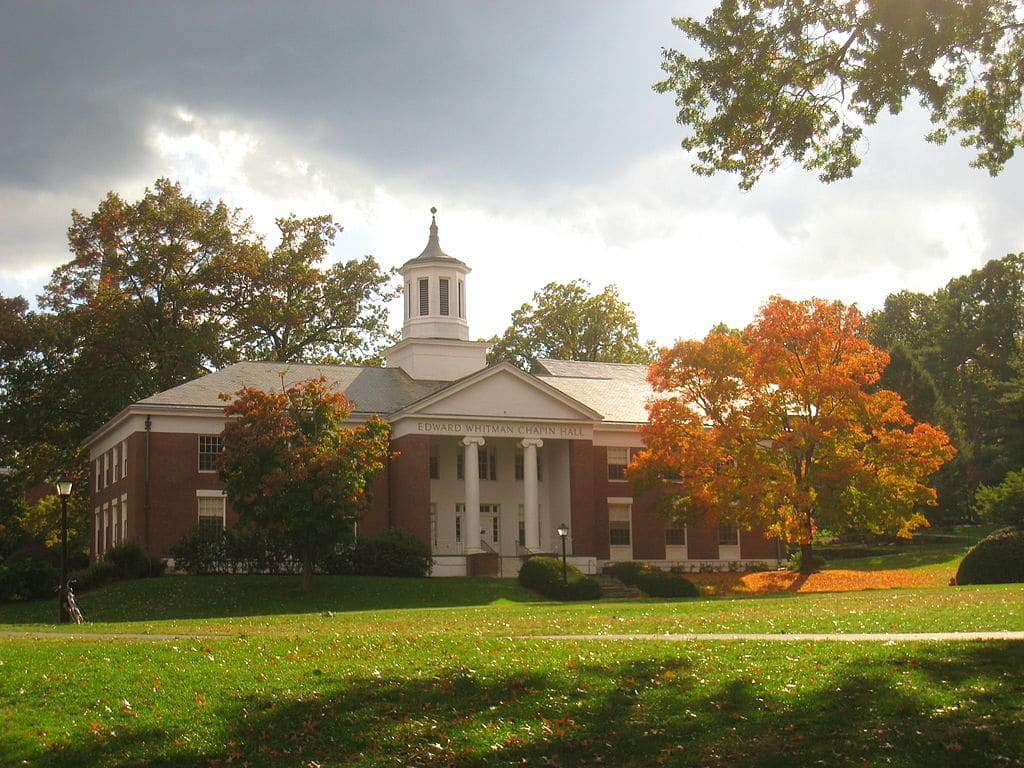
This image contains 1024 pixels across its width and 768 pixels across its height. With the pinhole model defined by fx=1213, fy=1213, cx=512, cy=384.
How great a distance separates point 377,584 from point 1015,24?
88.7ft

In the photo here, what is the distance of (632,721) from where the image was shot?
42.7 feet

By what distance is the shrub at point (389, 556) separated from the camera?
43000 mm

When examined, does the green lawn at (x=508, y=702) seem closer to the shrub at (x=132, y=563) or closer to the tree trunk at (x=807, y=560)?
the shrub at (x=132, y=563)

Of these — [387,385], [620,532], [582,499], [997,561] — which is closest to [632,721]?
[997,561]

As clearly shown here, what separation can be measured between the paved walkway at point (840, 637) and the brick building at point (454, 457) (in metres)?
26.1

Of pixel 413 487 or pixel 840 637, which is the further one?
pixel 413 487

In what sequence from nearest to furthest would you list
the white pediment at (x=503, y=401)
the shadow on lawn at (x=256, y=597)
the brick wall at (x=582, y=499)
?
the shadow on lawn at (x=256, y=597), the white pediment at (x=503, y=401), the brick wall at (x=582, y=499)

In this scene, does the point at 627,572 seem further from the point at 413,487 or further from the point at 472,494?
the point at 413,487

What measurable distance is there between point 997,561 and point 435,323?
26.6m

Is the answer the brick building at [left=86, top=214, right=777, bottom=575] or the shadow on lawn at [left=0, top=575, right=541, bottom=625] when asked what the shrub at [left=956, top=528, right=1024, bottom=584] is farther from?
the shadow on lawn at [left=0, top=575, right=541, bottom=625]

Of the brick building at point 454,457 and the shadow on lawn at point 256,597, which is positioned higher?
the brick building at point 454,457

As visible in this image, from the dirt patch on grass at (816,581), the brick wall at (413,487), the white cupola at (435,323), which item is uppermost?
the white cupola at (435,323)

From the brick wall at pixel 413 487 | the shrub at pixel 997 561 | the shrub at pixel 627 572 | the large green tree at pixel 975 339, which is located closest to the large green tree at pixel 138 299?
the brick wall at pixel 413 487

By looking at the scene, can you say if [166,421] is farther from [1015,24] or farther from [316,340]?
[1015,24]
